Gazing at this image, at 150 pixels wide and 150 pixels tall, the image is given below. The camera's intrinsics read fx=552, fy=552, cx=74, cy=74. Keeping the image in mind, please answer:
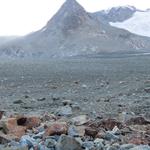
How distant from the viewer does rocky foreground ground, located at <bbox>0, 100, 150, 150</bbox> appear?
4930 mm

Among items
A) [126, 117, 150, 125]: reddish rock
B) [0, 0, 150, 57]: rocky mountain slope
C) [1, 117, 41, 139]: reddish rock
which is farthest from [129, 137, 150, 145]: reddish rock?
[0, 0, 150, 57]: rocky mountain slope

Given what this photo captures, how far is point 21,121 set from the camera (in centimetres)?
605

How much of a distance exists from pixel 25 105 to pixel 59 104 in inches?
23.0

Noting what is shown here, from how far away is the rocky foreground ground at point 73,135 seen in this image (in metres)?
4.93

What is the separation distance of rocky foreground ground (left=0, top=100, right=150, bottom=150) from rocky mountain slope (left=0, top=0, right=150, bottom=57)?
6374 centimetres

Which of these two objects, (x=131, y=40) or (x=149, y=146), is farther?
(x=131, y=40)

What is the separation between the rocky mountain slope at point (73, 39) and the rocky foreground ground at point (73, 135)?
63.7m

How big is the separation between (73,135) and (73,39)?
72.7 metres

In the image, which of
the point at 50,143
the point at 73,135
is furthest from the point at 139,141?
the point at 50,143

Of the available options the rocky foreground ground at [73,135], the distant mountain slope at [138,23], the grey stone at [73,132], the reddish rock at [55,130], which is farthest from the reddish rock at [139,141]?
the distant mountain slope at [138,23]

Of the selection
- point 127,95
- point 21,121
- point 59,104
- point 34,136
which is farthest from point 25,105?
point 34,136

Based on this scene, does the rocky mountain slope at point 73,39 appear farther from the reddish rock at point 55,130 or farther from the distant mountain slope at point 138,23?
the reddish rock at point 55,130

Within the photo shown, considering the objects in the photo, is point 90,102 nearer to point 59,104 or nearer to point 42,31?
point 59,104

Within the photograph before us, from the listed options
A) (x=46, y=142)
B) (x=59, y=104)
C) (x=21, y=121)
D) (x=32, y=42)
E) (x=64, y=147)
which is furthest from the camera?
(x=32, y=42)
